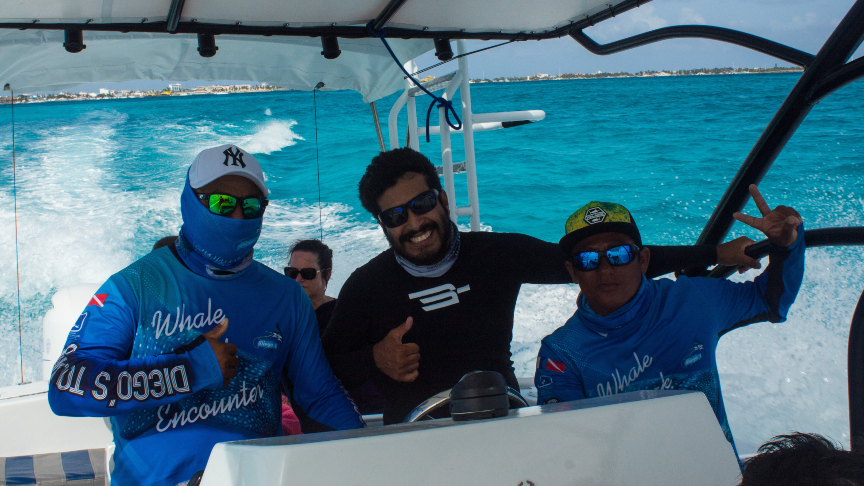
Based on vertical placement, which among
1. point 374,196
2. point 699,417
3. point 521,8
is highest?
point 521,8

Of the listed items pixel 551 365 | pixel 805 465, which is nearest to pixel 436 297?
pixel 551 365

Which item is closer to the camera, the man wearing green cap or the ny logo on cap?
the ny logo on cap

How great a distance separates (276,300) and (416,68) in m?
2.34

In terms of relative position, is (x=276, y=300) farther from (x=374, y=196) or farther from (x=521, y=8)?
(x=521, y=8)

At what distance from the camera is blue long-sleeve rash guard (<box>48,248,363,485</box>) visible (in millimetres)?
1142

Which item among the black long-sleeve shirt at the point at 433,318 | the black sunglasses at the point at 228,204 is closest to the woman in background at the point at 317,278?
the black long-sleeve shirt at the point at 433,318

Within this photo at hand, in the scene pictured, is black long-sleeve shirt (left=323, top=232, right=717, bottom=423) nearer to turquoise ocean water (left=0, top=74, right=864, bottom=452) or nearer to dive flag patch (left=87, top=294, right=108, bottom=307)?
dive flag patch (left=87, top=294, right=108, bottom=307)

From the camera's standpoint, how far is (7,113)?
16.0 metres

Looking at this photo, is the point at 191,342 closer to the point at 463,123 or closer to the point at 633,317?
the point at 633,317

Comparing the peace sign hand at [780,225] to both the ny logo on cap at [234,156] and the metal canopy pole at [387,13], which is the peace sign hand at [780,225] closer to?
the ny logo on cap at [234,156]

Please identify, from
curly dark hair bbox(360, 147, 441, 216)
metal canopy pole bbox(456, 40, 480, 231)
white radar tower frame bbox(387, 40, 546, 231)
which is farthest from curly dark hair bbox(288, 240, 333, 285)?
curly dark hair bbox(360, 147, 441, 216)

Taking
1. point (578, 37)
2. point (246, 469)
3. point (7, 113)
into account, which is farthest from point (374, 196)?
point (7, 113)

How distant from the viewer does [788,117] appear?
193cm

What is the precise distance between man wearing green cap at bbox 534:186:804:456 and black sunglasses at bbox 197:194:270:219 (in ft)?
2.51
